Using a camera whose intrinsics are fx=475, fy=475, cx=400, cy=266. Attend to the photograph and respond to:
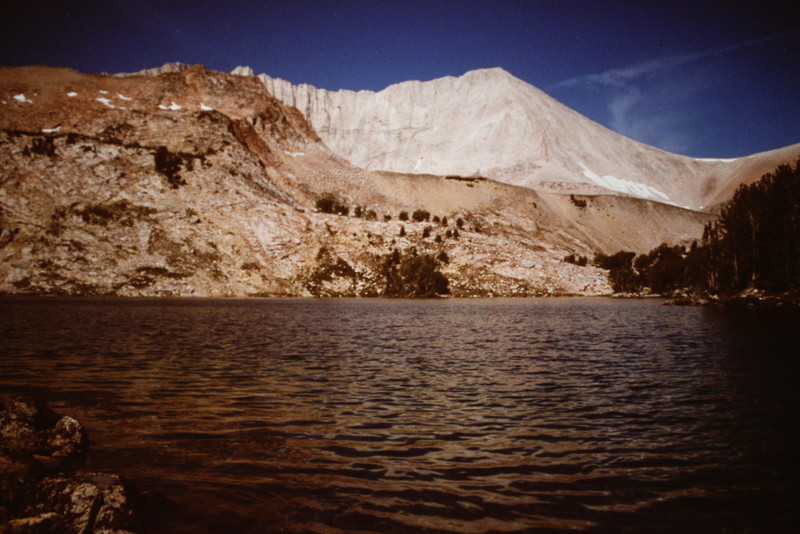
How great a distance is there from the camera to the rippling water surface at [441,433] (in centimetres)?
755

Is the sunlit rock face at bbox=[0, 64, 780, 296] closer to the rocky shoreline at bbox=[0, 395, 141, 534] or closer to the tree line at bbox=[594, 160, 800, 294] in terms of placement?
the tree line at bbox=[594, 160, 800, 294]

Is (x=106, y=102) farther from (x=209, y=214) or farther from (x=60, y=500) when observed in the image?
(x=60, y=500)

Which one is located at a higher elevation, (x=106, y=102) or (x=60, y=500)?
(x=106, y=102)

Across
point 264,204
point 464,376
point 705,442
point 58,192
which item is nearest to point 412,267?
point 264,204

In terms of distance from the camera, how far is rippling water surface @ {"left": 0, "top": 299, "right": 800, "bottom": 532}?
7.55 m

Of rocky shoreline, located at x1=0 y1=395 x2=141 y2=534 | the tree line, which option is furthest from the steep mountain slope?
rocky shoreline, located at x1=0 y1=395 x2=141 y2=534

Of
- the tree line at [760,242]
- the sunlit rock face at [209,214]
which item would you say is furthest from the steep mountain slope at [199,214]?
the tree line at [760,242]

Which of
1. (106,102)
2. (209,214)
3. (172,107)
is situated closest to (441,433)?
(209,214)

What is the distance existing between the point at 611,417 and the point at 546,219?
158754 mm

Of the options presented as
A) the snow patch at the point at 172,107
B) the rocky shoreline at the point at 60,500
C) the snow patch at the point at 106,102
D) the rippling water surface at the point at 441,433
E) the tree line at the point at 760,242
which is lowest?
the rippling water surface at the point at 441,433

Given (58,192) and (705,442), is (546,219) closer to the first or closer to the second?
(58,192)

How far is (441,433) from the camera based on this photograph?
37.7ft

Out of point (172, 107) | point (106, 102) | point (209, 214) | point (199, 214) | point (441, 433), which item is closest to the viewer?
point (441, 433)

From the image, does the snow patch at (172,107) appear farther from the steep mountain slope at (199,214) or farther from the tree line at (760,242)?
the tree line at (760,242)
